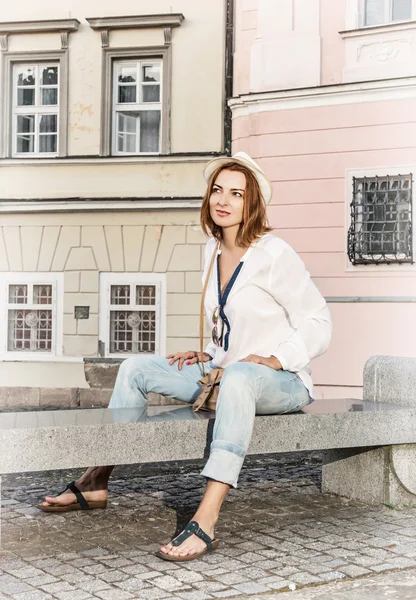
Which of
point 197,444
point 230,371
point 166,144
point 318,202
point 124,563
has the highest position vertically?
point 166,144

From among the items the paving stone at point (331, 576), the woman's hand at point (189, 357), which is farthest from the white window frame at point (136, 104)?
the paving stone at point (331, 576)

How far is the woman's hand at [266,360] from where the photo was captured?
12.0 ft

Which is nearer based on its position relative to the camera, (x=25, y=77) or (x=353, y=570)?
(x=353, y=570)

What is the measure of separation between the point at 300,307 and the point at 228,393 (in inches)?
21.4

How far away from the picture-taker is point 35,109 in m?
12.7

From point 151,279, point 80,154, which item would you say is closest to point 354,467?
point 151,279

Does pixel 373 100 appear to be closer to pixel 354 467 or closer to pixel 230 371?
pixel 354 467

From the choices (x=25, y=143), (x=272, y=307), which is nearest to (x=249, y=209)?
(x=272, y=307)

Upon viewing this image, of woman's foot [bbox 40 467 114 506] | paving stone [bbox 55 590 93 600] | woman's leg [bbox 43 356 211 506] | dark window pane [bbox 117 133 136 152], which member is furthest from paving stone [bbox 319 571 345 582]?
dark window pane [bbox 117 133 136 152]

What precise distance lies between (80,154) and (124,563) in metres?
9.43

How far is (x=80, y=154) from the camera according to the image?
12.4m

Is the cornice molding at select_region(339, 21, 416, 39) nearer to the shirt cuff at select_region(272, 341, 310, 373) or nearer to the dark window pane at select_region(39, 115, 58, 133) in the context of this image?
the dark window pane at select_region(39, 115, 58, 133)

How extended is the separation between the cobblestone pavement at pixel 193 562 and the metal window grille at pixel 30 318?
24.3 ft

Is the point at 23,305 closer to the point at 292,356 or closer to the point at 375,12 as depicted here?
the point at 375,12
